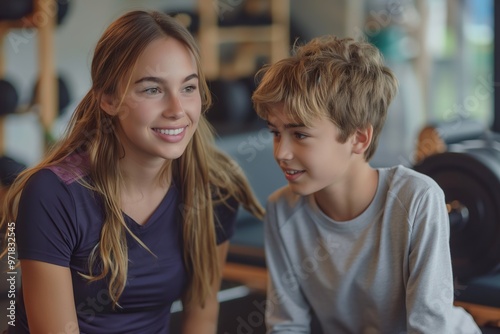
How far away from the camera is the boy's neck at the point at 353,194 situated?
1.51m

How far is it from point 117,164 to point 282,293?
1.40 feet

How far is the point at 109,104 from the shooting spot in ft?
4.75

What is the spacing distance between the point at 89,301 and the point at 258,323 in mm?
577

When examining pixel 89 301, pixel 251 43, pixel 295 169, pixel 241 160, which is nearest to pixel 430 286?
pixel 295 169

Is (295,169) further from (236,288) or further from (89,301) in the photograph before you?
(236,288)

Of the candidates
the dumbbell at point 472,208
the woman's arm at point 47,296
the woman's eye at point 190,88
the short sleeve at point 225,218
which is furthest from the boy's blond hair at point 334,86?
the woman's arm at point 47,296

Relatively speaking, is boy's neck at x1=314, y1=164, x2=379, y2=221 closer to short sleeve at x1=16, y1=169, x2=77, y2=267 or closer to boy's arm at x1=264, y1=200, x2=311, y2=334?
boy's arm at x1=264, y1=200, x2=311, y2=334

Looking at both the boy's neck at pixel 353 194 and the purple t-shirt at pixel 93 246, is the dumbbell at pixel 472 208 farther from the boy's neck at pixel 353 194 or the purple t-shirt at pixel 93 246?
the purple t-shirt at pixel 93 246

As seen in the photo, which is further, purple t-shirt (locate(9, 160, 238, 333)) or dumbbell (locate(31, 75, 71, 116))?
dumbbell (locate(31, 75, 71, 116))

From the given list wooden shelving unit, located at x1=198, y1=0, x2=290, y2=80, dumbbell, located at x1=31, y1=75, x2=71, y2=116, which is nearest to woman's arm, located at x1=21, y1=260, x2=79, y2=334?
dumbbell, located at x1=31, y1=75, x2=71, y2=116

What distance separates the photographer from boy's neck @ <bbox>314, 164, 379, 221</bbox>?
1.51 metres

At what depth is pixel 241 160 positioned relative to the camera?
2736 mm

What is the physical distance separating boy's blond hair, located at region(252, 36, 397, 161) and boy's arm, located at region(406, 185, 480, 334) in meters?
0.20

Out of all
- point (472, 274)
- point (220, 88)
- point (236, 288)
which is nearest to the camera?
point (472, 274)
